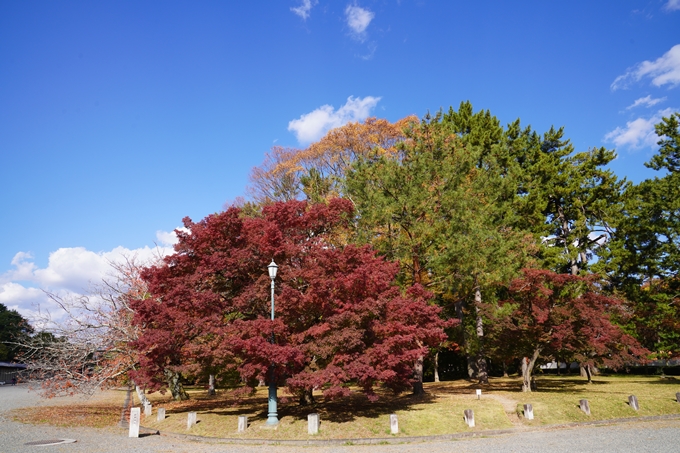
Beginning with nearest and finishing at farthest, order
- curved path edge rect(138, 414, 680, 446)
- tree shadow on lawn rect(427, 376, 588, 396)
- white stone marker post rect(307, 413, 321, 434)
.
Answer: curved path edge rect(138, 414, 680, 446) < white stone marker post rect(307, 413, 321, 434) < tree shadow on lawn rect(427, 376, 588, 396)

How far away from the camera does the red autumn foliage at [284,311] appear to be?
1260 cm

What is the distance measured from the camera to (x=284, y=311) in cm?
1355

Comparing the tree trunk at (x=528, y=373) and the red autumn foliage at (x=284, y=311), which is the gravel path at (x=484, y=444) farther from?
the tree trunk at (x=528, y=373)

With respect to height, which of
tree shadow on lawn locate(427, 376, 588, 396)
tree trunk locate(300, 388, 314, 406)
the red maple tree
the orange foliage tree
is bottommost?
tree shadow on lawn locate(427, 376, 588, 396)

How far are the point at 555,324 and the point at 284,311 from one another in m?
12.3

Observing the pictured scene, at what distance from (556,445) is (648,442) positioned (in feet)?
7.19

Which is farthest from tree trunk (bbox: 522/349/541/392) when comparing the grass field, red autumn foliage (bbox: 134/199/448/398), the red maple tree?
red autumn foliage (bbox: 134/199/448/398)

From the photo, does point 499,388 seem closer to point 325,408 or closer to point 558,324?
point 558,324

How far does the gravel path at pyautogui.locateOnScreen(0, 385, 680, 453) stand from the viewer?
10.0 metres

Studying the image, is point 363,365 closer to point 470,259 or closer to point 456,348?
point 470,259

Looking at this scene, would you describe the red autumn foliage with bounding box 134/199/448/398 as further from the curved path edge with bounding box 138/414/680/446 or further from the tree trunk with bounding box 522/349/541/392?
the tree trunk with bounding box 522/349/541/392

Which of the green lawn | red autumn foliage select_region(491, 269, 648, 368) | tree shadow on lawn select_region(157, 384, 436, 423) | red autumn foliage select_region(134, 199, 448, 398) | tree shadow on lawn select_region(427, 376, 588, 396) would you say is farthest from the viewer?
tree shadow on lawn select_region(427, 376, 588, 396)

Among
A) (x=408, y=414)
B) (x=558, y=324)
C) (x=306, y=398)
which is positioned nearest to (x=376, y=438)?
(x=408, y=414)

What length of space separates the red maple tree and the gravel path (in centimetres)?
517
